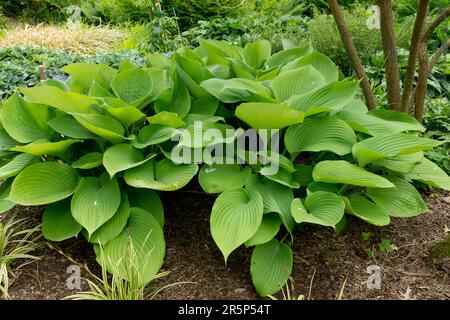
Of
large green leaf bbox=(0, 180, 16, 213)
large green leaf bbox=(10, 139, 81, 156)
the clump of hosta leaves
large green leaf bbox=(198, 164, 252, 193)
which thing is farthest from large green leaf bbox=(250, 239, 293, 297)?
large green leaf bbox=(0, 180, 16, 213)

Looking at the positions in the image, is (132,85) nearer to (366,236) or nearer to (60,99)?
(60,99)

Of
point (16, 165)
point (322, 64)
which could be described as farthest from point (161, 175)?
point (322, 64)

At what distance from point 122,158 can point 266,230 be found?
2.65 ft

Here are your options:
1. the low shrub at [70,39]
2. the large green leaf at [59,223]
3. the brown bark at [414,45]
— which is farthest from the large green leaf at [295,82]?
the low shrub at [70,39]

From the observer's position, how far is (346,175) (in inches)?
86.0

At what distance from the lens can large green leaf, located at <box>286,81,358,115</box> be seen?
2434mm

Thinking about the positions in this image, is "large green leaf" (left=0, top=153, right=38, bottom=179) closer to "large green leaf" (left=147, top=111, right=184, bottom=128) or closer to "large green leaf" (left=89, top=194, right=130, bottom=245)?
"large green leaf" (left=89, top=194, right=130, bottom=245)

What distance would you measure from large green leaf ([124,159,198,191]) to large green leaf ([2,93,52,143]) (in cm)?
67

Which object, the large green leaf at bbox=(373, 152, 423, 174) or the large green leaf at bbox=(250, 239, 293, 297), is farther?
the large green leaf at bbox=(373, 152, 423, 174)

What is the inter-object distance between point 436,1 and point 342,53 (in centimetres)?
287

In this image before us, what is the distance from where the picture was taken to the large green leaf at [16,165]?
Result: 90.9 inches

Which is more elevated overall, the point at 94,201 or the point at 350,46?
the point at 350,46

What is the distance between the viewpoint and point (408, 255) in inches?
94.0

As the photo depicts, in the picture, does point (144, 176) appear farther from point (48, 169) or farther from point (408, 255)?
point (408, 255)
